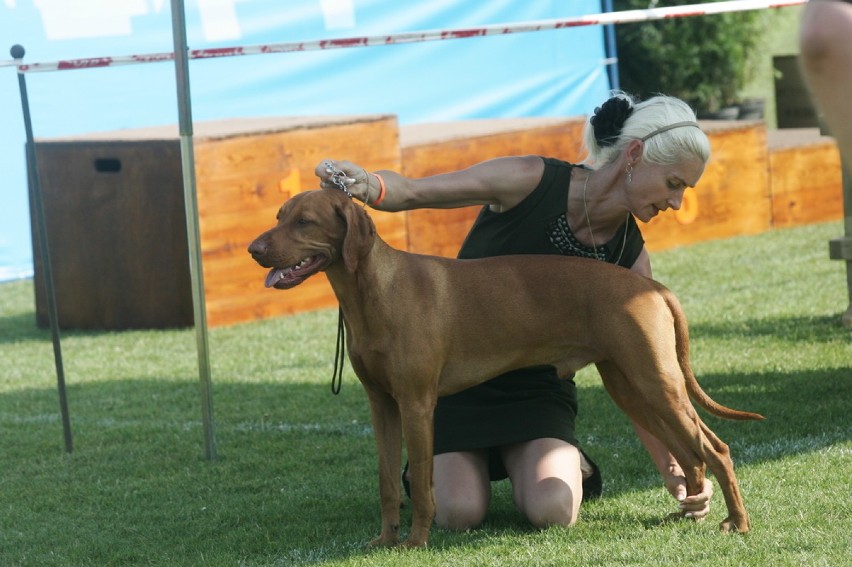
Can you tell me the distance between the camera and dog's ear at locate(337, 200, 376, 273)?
11.2ft

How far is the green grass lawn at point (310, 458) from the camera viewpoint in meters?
3.77

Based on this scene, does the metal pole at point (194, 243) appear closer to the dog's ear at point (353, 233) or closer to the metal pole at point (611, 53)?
the dog's ear at point (353, 233)

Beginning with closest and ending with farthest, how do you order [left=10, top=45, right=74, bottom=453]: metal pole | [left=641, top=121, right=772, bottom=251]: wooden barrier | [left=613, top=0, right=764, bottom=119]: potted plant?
[left=10, top=45, right=74, bottom=453]: metal pole → [left=641, top=121, right=772, bottom=251]: wooden barrier → [left=613, top=0, right=764, bottom=119]: potted plant

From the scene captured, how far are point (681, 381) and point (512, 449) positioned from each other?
2.73 feet

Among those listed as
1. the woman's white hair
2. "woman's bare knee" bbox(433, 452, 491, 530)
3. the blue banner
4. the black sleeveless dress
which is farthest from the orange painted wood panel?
the woman's white hair

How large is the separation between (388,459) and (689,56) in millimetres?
13272

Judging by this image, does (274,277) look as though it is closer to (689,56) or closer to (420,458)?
(420,458)

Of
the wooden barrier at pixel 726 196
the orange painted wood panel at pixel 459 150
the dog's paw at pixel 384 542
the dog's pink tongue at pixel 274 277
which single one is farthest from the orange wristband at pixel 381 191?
the wooden barrier at pixel 726 196

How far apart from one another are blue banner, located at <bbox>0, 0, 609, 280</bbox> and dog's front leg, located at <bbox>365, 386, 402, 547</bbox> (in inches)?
304

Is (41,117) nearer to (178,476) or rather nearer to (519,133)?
(519,133)

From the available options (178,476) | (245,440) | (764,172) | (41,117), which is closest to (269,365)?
(245,440)

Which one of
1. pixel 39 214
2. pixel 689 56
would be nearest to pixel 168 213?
pixel 39 214

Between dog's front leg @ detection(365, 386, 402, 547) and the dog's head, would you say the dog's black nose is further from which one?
dog's front leg @ detection(365, 386, 402, 547)

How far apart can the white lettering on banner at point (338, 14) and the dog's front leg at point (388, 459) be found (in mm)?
8537
